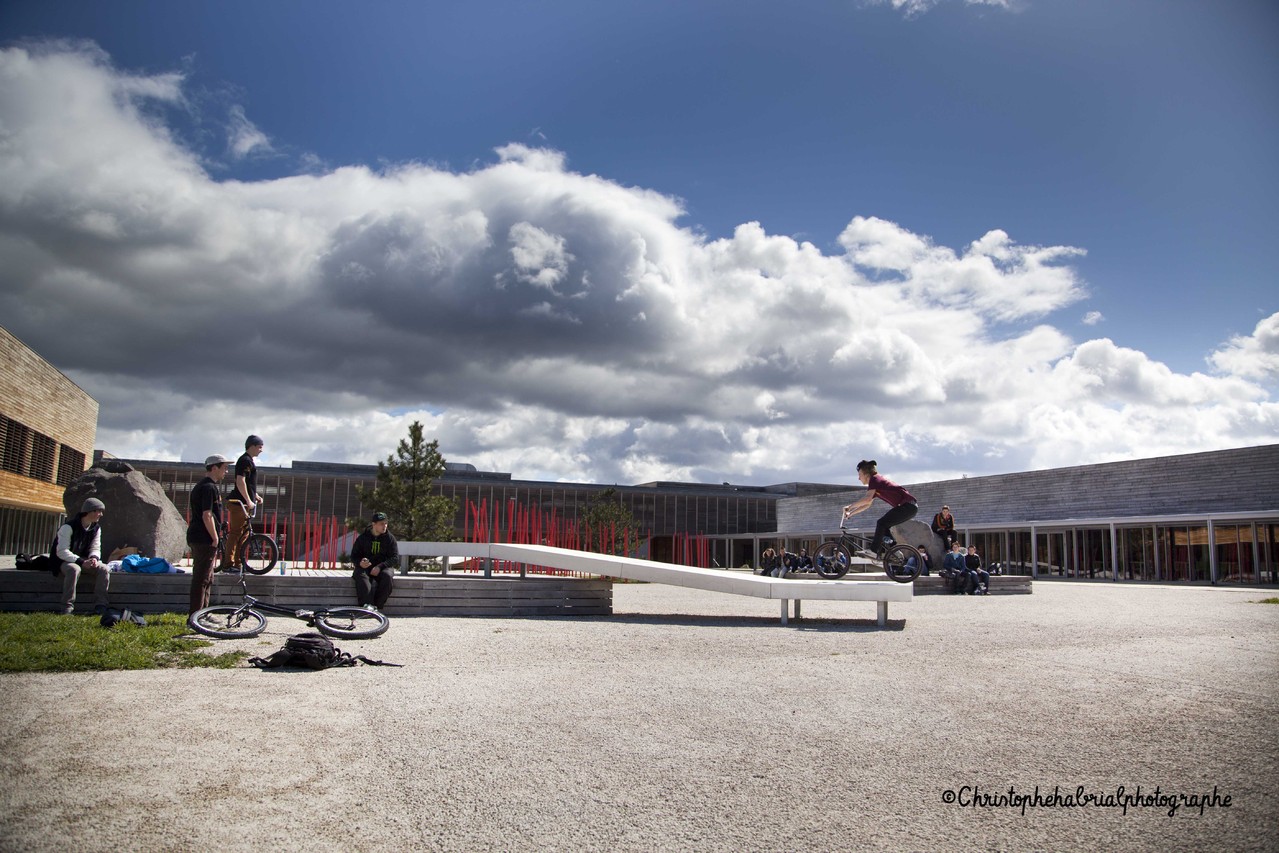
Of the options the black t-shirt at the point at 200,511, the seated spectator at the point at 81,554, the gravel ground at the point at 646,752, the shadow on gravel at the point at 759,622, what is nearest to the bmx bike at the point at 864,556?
the shadow on gravel at the point at 759,622

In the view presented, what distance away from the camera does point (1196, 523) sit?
31.3 meters

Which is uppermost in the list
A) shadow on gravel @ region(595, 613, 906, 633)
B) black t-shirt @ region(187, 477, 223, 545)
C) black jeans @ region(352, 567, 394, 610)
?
black t-shirt @ region(187, 477, 223, 545)

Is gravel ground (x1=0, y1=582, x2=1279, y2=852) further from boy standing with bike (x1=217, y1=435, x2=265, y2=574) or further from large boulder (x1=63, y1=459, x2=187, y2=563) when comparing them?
large boulder (x1=63, y1=459, x2=187, y2=563)

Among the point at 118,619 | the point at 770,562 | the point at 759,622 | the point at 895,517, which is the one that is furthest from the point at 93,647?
the point at 770,562

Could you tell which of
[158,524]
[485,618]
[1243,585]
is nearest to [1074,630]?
[485,618]

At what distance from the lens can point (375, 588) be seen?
1176cm

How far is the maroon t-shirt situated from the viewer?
12461 millimetres

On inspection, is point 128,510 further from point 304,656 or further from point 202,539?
point 304,656

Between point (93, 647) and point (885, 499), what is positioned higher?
point (885, 499)

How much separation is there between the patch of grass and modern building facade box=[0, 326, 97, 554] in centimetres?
2680

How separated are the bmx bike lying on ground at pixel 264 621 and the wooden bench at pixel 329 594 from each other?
1.43 m

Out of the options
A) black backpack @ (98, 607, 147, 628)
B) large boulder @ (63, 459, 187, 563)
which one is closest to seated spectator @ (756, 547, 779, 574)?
large boulder @ (63, 459, 187, 563)

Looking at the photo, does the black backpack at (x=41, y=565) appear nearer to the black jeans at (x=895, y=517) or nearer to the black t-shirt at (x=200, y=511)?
the black t-shirt at (x=200, y=511)

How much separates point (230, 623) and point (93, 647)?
1733 mm
